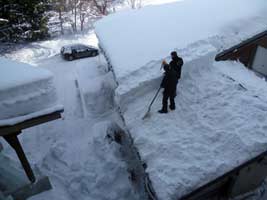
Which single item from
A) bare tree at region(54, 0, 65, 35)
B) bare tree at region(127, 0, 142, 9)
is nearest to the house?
bare tree at region(54, 0, 65, 35)

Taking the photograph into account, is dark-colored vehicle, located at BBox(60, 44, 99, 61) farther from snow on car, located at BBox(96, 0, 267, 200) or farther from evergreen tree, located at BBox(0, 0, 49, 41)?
snow on car, located at BBox(96, 0, 267, 200)

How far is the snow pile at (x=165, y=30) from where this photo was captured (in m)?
8.41

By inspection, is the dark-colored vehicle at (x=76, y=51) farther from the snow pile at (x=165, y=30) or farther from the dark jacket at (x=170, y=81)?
the dark jacket at (x=170, y=81)

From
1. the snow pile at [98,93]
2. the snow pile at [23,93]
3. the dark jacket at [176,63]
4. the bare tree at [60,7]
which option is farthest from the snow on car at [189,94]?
the bare tree at [60,7]

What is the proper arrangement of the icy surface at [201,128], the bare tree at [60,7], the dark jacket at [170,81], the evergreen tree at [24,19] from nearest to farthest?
the icy surface at [201,128]
the dark jacket at [170,81]
the evergreen tree at [24,19]
the bare tree at [60,7]

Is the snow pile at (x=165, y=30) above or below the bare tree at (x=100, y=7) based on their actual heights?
above

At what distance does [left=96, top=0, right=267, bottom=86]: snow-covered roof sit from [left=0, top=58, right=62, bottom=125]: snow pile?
3.57 metres

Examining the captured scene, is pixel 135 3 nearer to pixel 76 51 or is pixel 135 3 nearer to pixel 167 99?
pixel 76 51

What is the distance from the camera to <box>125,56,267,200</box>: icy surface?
210 inches

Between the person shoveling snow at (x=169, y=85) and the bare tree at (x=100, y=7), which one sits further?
the bare tree at (x=100, y=7)

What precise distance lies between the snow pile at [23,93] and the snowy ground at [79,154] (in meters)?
4.03

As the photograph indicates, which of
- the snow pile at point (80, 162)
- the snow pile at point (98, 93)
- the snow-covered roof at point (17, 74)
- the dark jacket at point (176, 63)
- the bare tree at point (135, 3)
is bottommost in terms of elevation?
the snow pile at point (80, 162)

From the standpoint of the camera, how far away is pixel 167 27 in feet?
34.3

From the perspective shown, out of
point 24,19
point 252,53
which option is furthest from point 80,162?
point 24,19
